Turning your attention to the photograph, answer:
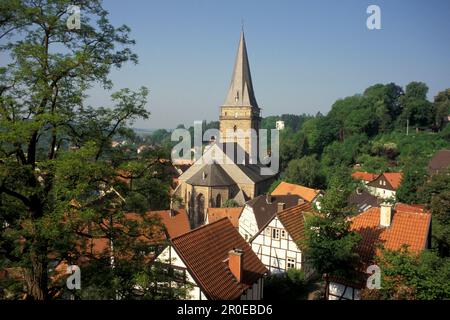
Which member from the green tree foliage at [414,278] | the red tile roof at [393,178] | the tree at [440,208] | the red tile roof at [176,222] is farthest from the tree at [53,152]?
the red tile roof at [393,178]

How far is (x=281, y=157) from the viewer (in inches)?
2625

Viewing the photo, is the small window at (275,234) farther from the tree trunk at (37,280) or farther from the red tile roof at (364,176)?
the red tile roof at (364,176)

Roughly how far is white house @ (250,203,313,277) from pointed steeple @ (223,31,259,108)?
31587 millimetres

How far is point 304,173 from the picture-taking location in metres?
50.3

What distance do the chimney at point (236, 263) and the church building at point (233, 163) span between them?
21.8 metres

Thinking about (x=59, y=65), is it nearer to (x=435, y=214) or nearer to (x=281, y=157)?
(x=435, y=214)

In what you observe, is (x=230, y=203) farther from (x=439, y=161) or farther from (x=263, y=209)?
(x=439, y=161)

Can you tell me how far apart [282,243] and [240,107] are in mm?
32883

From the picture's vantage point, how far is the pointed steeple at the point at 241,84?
52062mm

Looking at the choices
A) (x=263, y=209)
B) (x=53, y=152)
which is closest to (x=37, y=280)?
(x=53, y=152)

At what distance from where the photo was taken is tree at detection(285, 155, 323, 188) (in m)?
50.2

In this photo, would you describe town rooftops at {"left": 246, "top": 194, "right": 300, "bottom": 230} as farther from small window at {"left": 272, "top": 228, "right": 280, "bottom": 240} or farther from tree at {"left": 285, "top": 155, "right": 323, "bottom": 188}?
tree at {"left": 285, "top": 155, "right": 323, "bottom": 188}

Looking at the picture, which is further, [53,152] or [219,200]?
[219,200]

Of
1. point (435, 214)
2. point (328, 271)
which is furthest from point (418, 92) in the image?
point (328, 271)
